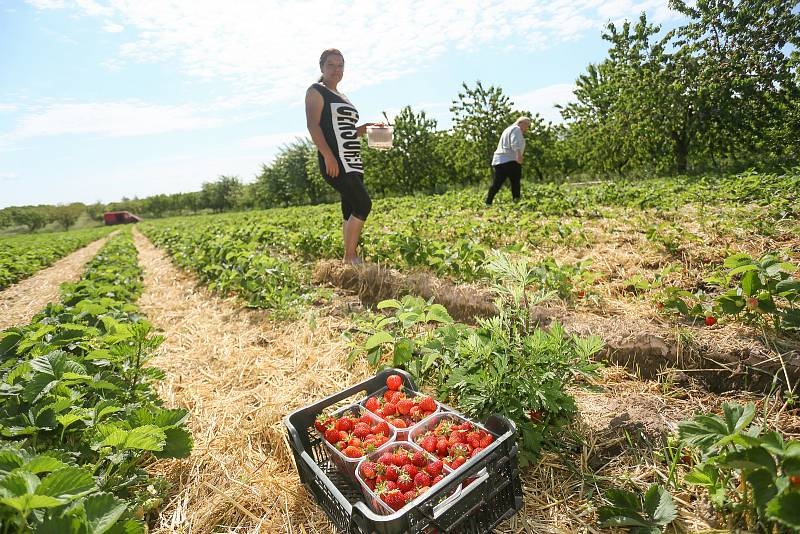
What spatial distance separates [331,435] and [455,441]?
0.52 meters

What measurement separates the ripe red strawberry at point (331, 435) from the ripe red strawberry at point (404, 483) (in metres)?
0.40

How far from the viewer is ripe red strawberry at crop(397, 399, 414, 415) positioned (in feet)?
5.59

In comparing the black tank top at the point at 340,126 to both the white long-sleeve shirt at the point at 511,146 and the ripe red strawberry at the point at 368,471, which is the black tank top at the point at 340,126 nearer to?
the ripe red strawberry at the point at 368,471

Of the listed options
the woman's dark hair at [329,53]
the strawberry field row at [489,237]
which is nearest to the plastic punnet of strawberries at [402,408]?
the strawberry field row at [489,237]

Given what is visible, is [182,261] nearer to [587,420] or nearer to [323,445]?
[323,445]

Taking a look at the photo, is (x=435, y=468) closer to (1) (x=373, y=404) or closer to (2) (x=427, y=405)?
(2) (x=427, y=405)

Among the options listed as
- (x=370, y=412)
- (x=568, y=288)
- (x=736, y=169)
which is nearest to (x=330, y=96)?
(x=568, y=288)

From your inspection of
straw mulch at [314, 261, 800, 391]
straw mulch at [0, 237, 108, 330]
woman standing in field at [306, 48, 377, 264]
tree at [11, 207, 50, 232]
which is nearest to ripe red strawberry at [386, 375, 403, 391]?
straw mulch at [314, 261, 800, 391]

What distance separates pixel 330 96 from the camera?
151 inches

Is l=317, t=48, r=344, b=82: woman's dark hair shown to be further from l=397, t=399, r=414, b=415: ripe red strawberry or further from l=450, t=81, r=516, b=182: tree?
l=450, t=81, r=516, b=182: tree

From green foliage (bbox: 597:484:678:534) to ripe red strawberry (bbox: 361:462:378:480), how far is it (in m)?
0.77

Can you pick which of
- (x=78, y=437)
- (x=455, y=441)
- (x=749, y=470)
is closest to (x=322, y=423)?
(x=455, y=441)

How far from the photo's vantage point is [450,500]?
4.17ft

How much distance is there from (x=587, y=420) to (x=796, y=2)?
52.9 feet
